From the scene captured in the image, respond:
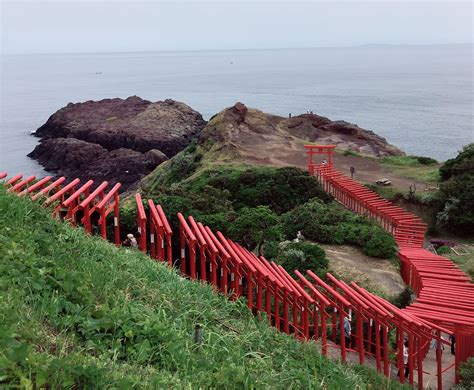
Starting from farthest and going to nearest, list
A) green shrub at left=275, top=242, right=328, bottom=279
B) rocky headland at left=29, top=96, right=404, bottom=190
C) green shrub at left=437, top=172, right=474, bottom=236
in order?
1. rocky headland at left=29, top=96, right=404, bottom=190
2. green shrub at left=437, top=172, right=474, bottom=236
3. green shrub at left=275, top=242, right=328, bottom=279

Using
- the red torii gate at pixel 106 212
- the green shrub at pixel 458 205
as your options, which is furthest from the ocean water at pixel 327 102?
the red torii gate at pixel 106 212

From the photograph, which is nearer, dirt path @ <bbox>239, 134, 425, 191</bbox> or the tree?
the tree

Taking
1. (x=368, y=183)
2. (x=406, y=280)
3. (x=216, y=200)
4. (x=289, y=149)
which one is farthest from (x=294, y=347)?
(x=289, y=149)

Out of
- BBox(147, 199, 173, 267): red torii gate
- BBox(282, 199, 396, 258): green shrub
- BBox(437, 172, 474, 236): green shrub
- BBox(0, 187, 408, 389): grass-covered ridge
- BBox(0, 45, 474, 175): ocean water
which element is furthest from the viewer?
BBox(0, 45, 474, 175): ocean water

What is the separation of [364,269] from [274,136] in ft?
80.9

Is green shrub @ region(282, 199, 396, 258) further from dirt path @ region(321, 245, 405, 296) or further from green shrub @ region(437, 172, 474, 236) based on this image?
→ green shrub @ region(437, 172, 474, 236)

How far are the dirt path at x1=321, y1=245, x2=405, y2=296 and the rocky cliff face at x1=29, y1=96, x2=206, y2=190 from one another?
28999 millimetres

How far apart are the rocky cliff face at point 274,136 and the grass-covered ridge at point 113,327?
85.5 feet

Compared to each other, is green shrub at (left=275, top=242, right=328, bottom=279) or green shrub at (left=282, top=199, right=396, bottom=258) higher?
green shrub at (left=275, top=242, right=328, bottom=279)

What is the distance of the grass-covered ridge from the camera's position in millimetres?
4348

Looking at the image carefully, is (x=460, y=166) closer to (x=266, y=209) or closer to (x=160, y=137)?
(x=266, y=209)

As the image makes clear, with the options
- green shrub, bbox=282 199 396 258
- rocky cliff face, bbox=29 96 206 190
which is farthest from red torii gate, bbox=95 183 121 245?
rocky cliff face, bbox=29 96 206 190

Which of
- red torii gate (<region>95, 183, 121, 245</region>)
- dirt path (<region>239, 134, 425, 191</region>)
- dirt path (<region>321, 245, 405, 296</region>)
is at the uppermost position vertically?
red torii gate (<region>95, 183, 121, 245</region>)

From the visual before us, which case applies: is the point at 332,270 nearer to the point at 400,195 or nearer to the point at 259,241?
the point at 259,241
